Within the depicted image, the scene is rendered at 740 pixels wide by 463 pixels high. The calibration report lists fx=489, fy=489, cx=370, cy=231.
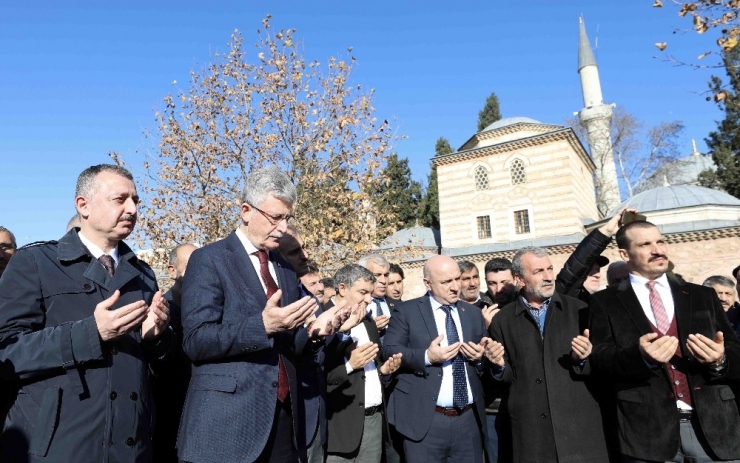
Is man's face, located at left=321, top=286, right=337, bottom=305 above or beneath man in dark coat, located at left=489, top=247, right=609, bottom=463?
above

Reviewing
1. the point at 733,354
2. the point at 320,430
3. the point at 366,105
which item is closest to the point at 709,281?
the point at 733,354

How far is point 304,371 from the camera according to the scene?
10.4ft

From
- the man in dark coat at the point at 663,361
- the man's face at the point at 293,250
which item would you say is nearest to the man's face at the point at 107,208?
the man's face at the point at 293,250

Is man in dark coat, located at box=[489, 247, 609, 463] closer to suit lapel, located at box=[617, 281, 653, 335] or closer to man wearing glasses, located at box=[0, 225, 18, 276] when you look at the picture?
suit lapel, located at box=[617, 281, 653, 335]

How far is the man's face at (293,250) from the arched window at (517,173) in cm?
3080

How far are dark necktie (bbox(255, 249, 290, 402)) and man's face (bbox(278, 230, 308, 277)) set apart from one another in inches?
24.4

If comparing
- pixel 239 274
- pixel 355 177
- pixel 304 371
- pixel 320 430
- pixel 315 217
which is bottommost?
pixel 320 430

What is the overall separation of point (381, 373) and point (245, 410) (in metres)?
2.16

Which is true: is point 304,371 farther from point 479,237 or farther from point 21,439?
point 479,237

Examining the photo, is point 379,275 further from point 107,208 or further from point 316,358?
point 107,208

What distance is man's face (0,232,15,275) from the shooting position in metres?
4.73

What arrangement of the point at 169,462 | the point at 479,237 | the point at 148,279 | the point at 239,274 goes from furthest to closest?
the point at 479,237
the point at 169,462
the point at 148,279
the point at 239,274

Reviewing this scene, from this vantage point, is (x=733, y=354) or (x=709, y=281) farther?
(x=709, y=281)

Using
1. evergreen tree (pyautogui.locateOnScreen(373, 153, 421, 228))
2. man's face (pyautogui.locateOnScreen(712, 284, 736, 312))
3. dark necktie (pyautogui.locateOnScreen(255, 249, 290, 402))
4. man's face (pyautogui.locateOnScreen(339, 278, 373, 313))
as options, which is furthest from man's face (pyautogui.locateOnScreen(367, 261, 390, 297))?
evergreen tree (pyautogui.locateOnScreen(373, 153, 421, 228))
